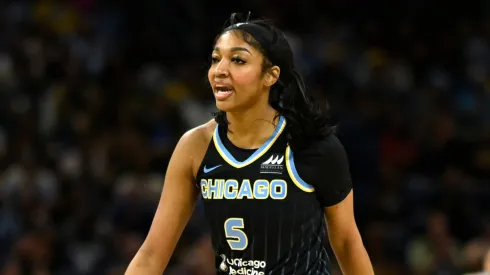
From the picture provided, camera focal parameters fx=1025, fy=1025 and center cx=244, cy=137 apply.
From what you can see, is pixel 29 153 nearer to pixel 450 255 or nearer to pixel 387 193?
pixel 387 193

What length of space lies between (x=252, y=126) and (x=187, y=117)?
5.73 m

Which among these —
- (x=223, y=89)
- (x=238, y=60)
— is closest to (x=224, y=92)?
(x=223, y=89)

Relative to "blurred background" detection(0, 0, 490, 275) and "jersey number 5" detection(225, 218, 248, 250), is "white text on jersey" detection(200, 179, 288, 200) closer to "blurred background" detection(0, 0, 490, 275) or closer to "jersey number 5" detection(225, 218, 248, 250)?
"jersey number 5" detection(225, 218, 248, 250)

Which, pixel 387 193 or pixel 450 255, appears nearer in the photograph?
pixel 450 255

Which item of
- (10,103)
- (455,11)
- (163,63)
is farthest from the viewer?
(455,11)

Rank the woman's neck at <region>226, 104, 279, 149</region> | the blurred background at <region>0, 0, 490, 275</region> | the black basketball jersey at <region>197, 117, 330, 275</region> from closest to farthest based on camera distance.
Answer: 1. the black basketball jersey at <region>197, 117, 330, 275</region>
2. the woman's neck at <region>226, 104, 279, 149</region>
3. the blurred background at <region>0, 0, 490, 275</region>

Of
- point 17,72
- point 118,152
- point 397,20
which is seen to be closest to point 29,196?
point 118,152

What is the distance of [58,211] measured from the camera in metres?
8.54

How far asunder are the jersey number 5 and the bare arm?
351mm

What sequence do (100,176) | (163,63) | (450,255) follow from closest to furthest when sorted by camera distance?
1. (450,255)
2. (100,176)
3. (163,63)

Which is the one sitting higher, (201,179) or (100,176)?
(201,179)

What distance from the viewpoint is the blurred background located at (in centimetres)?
828

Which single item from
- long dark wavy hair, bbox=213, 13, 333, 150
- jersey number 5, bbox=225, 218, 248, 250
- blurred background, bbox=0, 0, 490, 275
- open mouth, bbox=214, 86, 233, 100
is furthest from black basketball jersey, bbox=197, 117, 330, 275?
blurred background, bbox=0, 0, 490, 275

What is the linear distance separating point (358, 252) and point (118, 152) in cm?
532
